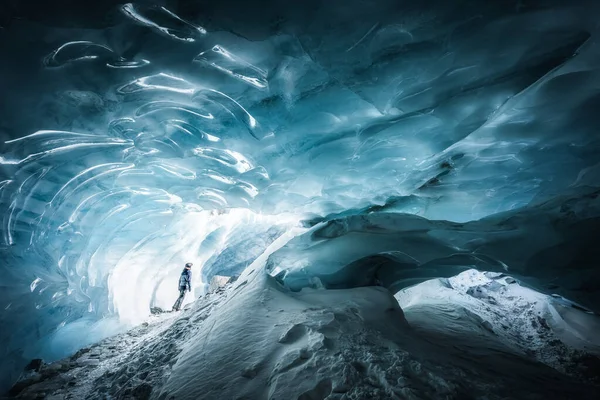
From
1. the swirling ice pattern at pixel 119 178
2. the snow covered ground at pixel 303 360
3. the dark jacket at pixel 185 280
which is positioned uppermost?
the swirling ice pattern at pixel 119 178

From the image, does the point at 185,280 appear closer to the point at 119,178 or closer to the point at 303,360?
the point at 119,178

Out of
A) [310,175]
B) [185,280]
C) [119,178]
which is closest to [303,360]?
[310,175]

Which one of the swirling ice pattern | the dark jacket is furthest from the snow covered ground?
the dark jacket

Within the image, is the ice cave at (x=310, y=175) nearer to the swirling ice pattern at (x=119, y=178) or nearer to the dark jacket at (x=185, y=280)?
the swirling ice pattern at (x=119, y=178)

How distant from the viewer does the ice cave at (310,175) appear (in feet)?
8.68

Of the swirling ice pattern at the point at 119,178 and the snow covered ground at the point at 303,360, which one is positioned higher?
the swirling ice pattern at the point at 119,178

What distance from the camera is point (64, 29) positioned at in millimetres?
2582

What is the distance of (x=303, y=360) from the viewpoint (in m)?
2.76

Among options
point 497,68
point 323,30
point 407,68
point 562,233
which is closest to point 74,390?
point 323,30

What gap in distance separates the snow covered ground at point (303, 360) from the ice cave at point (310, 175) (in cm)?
3

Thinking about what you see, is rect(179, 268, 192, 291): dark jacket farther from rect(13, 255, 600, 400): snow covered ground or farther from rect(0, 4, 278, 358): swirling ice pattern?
rect(13, 255, 600, 400): snow covered ground

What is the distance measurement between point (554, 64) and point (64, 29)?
535 centimetres

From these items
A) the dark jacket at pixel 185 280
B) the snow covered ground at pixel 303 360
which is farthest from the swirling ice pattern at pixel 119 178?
the snow covered ground at pixel 303 360

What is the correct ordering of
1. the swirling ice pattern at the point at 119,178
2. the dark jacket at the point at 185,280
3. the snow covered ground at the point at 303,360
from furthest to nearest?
1. the dark jacket at the point at 185,280
2. the swirling ice pattern at the point at 119,178
3. the snow covered ground at the point at 303,360
